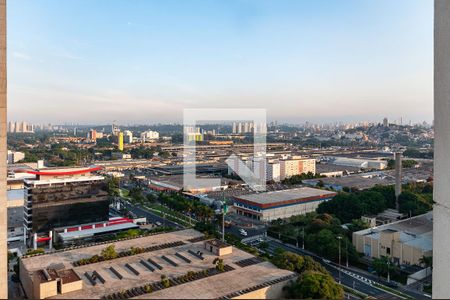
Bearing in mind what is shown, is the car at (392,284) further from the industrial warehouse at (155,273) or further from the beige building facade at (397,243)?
the industrial warehouse at (155,273)

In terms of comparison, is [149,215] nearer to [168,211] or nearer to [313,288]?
[168,211]

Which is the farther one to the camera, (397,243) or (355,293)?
(397,243)

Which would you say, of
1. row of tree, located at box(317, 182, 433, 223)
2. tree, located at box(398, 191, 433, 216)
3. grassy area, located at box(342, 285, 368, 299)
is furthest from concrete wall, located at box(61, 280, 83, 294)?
tree, located at box(398, 191, 433, 216)

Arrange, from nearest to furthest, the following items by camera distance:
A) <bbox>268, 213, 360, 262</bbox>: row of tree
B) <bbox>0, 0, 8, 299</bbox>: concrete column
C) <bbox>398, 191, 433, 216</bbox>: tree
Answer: <bbox>0, 0, 8, 299</bbox>: concrete column → <bbox>268, 213, 360, 262</bbox>: row of tree → <bbox>398, 191, 433, 216</bbox>: tree

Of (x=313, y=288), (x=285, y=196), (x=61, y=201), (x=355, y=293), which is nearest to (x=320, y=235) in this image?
(x=355, y=293)

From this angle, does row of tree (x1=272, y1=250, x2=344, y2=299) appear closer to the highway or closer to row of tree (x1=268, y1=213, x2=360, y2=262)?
the highway

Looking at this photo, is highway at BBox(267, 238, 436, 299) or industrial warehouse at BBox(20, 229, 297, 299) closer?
industrial warehouse at BBox(20, 229, 297, 299)

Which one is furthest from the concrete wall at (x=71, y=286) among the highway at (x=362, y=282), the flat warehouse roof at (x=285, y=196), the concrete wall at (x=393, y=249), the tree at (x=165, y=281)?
the flat warehouse roof at (x=285, y=196)

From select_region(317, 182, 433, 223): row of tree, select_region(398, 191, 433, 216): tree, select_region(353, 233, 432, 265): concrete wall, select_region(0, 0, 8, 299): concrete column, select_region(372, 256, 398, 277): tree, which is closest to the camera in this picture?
select_region(0, 0, 8, 299): concrete column
